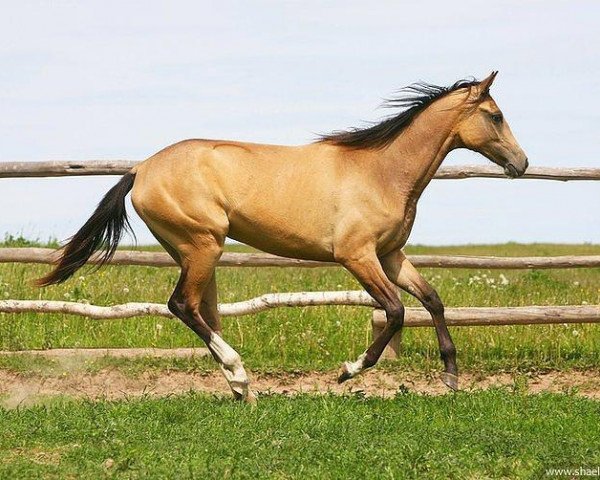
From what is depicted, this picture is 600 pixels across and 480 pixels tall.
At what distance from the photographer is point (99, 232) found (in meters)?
8.53

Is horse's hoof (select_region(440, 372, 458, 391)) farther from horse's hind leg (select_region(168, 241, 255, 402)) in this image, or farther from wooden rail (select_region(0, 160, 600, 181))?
wooden rail (select_region(0, 160, 600, 181))

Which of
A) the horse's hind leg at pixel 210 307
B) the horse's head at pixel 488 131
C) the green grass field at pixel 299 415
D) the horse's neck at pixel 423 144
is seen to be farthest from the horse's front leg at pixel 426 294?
the horse's hind leg at pixel 210 307

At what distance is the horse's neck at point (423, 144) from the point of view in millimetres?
8266

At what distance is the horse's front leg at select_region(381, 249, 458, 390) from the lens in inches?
324

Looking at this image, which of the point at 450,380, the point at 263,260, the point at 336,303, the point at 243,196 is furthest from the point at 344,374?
the point at 263,260

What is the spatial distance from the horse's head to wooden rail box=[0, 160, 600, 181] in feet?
8.03

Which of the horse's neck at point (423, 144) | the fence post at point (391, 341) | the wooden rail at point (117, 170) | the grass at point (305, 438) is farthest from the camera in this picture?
the wooden rail at point (117, 170)

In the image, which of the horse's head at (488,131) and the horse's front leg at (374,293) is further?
the horse's head at (488,131)

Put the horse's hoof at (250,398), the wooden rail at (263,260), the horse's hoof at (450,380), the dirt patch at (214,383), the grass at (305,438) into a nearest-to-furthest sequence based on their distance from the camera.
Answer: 1. the grass at (305,438)
2. the horse's hoof at (250,398)
3. the horse's hoof at (450,380)
4. the dirt patch at (214,383)
5. the wooden rail at (263,260)

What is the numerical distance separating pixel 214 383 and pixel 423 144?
318 cm

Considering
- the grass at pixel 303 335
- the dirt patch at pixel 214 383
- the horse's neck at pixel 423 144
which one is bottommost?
the dirt patch at pixel 214 383

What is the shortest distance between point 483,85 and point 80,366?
4.65 meters

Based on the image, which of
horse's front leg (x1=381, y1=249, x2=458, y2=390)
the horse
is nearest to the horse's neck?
the horse

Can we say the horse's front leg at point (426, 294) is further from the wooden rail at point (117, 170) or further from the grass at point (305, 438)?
the wooden rail at point (117, 170)
